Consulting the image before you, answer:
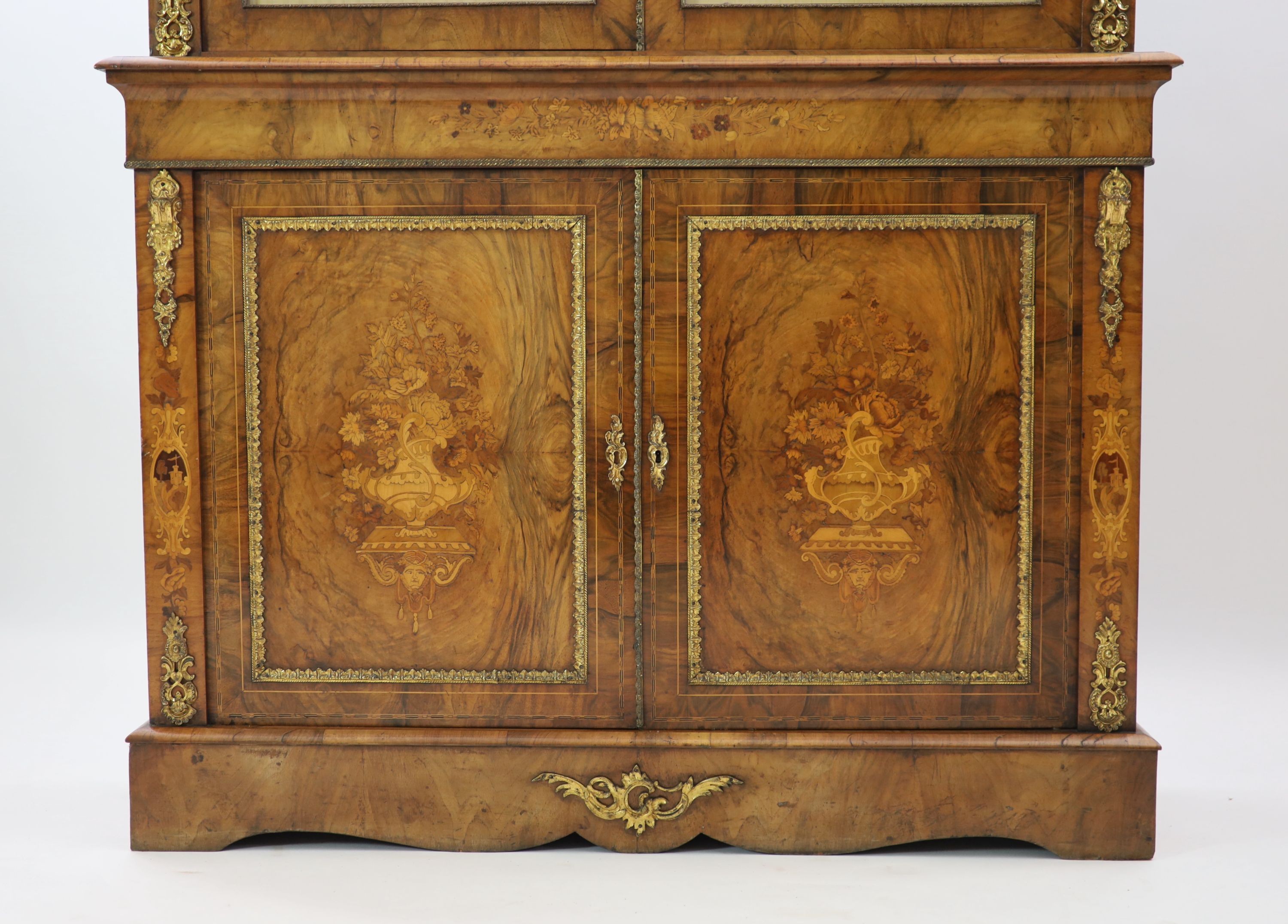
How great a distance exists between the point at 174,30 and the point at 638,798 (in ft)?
6.55

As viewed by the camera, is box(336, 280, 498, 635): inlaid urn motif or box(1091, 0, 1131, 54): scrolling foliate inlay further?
box(336, 280, 498, 635): inlaid urn motif

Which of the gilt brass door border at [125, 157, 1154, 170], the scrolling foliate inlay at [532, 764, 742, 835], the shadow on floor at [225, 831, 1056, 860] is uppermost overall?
the gilt brass door border at [125, 157, 1154, 170]

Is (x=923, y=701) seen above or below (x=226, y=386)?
below

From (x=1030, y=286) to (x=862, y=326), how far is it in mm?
377

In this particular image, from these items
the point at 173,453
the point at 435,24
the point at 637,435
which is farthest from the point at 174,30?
the point at 637,435

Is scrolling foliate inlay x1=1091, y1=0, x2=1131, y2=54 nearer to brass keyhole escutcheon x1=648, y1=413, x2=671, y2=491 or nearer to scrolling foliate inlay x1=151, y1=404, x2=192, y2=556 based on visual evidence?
brass keyhole escutcheon x1=648, y1=413, x2=671, y2=491

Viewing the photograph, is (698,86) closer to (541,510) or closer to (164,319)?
(541,510)

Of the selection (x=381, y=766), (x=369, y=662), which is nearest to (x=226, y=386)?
(x=369, y=662)

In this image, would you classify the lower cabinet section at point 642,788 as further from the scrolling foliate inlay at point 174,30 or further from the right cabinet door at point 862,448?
the scrolling foliate inlay at point 174,30

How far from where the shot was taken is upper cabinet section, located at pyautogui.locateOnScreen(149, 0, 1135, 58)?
2.81 metres

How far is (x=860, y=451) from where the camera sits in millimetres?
2871

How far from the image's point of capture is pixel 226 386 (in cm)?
290

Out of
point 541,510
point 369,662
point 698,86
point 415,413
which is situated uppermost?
point 698,86

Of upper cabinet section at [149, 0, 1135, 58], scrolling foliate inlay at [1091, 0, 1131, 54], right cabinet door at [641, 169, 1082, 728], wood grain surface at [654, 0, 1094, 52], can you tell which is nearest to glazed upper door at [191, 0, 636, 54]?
upper cabinet section at [149, 0, 1135, 58]
